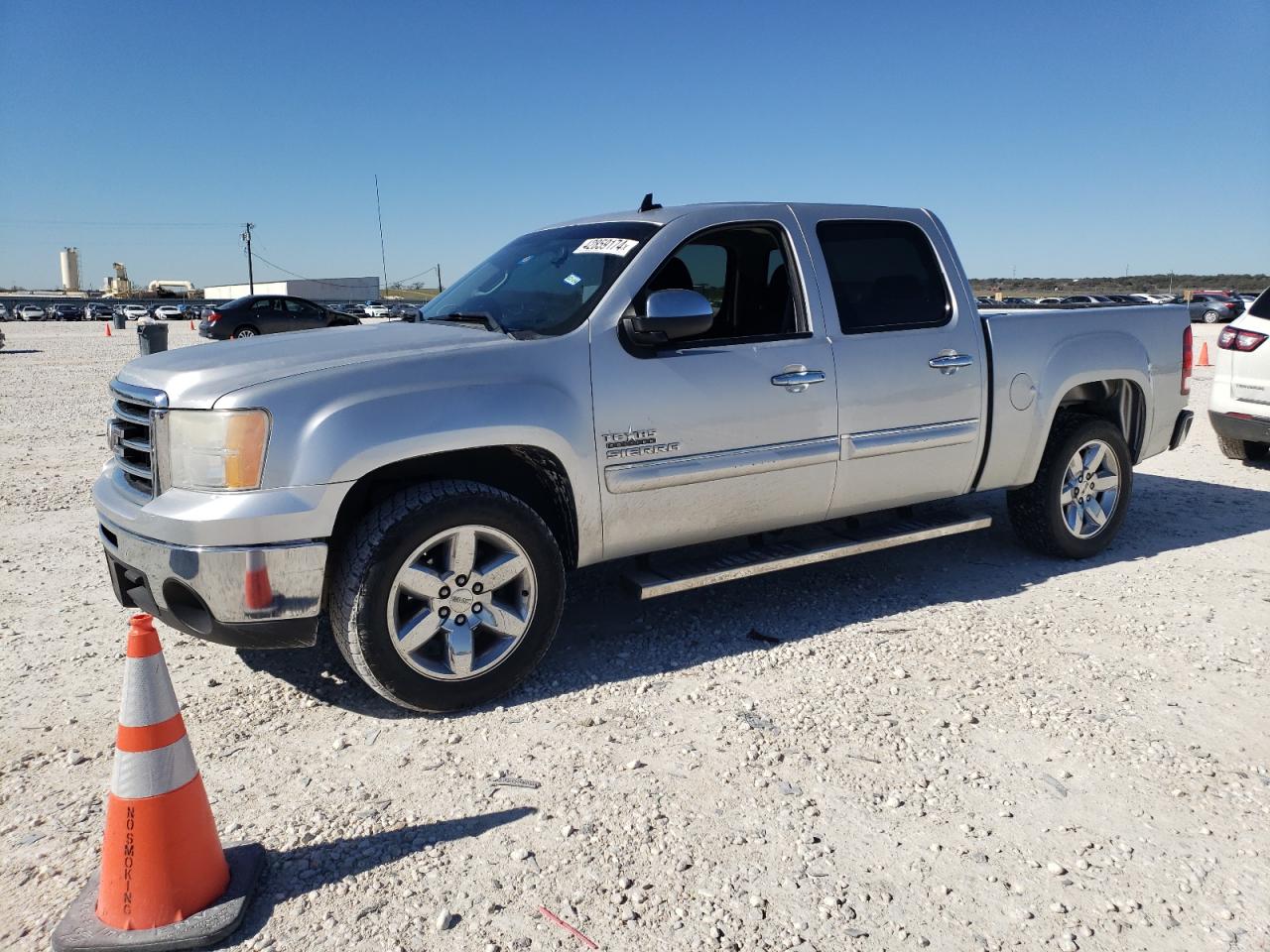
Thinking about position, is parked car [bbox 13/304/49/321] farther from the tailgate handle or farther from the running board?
the tailgate handle

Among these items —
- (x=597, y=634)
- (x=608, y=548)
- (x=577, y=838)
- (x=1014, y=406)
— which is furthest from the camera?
(x=1014, y=406)

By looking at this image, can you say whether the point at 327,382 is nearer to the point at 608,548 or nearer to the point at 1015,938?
the point at 608,548

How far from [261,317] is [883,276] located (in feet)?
87.9

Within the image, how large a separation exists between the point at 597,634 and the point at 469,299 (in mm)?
1714

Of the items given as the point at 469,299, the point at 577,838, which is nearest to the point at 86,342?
the point at 469,299

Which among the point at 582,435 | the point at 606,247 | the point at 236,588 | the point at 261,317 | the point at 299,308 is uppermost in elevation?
the point at 299,308

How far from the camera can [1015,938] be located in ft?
7.54

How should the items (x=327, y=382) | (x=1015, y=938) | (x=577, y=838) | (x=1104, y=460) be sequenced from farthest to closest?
1. (x=1104, y=460)
2. (x=327, y=382)
3. (x=577, y=838)
4. (x=1015, y=938)

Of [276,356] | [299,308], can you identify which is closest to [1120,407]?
[276,356]

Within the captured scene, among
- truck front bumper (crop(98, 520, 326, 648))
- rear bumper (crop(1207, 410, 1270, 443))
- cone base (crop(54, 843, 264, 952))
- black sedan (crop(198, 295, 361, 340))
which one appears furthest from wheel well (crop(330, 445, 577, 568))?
black sedan (crop(198, 295, 361, 340))

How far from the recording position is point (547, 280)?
13.9 ft

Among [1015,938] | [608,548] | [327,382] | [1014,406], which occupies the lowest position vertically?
[1015,938]

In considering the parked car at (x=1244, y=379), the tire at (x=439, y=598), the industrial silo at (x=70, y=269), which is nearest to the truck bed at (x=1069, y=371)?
the parked car at (x=1244, y=379)

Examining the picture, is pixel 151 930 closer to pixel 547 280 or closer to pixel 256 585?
pixel 256 585
